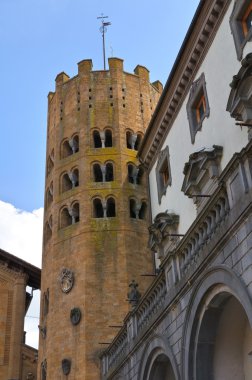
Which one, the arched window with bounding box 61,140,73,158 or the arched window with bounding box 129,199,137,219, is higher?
the arched window with bounding box 61,140,73,158

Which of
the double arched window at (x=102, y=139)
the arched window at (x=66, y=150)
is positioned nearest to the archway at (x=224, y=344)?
the double arched window at (x=102, y=139)

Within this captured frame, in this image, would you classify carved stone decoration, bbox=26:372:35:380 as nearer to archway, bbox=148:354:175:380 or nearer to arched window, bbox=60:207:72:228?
arched window, bbox=60:207:72:228

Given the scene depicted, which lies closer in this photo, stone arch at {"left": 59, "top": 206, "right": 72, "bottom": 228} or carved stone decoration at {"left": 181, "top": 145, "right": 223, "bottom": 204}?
carved stone decoration at {"left": 181, "top": 145, "right": 223, "bottom": 204}

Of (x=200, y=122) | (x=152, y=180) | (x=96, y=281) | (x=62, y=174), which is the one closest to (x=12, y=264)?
(x=62, y=174)

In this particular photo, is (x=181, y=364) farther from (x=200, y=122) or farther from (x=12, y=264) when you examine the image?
(x=12, y=264)

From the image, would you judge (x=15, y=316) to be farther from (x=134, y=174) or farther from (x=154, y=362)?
(x=154, y=362)

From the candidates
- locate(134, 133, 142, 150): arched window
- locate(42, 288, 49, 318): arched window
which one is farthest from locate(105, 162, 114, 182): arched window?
locate(42, 288, 49, 318): arched window

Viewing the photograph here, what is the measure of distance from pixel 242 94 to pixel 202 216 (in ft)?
13.0

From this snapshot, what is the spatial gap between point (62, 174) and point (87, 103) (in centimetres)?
445

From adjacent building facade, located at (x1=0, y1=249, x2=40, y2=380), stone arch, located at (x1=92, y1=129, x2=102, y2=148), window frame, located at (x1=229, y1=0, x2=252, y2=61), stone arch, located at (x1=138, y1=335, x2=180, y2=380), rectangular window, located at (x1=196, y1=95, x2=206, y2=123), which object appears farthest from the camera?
adjacent building facade, located at (x1=0, y1=249, x2=40, y2=380)

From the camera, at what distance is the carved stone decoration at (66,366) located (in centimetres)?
2833

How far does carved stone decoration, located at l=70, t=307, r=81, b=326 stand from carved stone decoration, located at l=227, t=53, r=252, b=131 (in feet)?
51.4

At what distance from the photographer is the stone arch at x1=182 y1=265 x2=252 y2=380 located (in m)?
13.7

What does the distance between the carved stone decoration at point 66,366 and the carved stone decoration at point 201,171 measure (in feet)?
40.4
